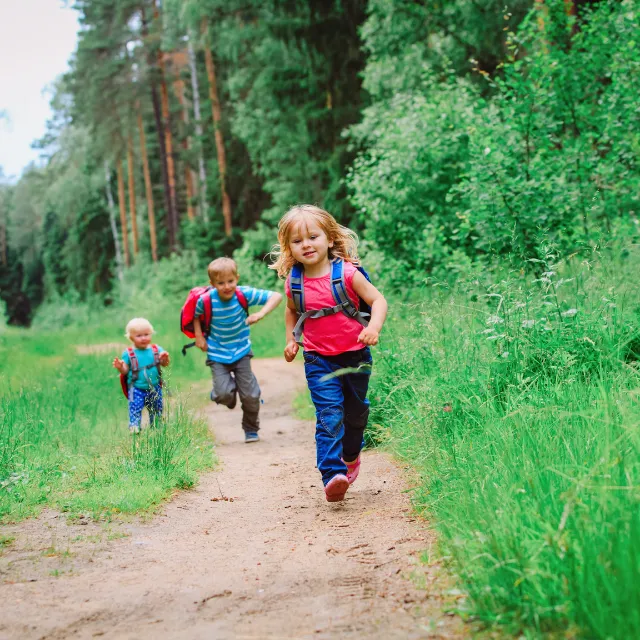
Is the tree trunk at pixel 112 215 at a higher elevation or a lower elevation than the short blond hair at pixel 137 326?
higher

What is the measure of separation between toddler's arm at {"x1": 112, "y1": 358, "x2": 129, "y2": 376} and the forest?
107cm

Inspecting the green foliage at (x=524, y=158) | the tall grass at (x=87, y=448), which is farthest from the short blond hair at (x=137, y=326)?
the green foliage at (x=524, y=158)

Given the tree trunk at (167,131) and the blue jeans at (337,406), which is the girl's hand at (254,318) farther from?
the tree trunk at (167,131)

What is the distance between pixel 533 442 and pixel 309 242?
2.03 meters

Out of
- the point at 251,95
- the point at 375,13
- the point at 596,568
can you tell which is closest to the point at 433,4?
the point at 375,13

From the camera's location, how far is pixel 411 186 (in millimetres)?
10602

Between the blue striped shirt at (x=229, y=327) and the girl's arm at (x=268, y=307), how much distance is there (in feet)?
0.23

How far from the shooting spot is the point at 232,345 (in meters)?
7.62

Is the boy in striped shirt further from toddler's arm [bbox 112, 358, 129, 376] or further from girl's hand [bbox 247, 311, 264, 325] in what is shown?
toddler's arm [bbox 112, 358, 129, 376]

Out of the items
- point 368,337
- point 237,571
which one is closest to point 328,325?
point 368,337

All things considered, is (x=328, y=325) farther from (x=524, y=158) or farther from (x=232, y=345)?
(x=524, y=158)

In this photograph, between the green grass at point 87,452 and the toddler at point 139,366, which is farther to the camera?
the toddler at point 139,366

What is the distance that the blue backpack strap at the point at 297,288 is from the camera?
471 cm

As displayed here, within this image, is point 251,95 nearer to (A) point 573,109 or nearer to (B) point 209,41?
(B) point 209,41
